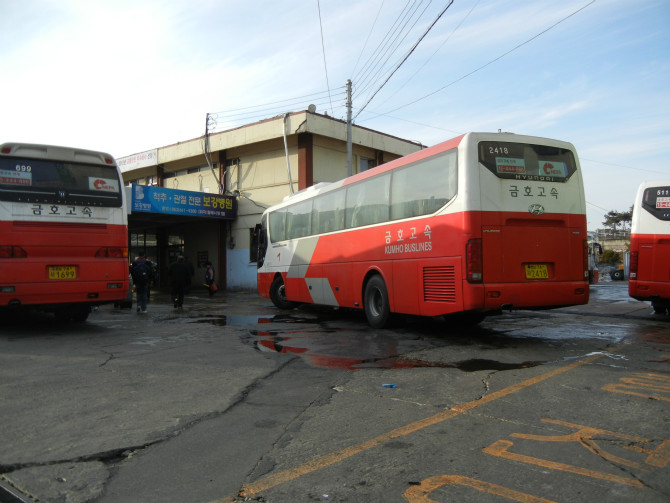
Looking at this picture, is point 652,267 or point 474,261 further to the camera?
point 652,267

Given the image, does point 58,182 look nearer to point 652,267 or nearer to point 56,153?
point 56,153

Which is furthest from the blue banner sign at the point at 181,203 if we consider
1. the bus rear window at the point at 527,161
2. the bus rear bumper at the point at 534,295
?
the bus rear bumper at the point at 534,295

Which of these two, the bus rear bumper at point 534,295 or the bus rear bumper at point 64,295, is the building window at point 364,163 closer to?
the bus rear bumper at point 64,295

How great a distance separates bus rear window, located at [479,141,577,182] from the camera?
25.5ft

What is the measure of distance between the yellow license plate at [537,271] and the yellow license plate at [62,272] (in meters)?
7.92

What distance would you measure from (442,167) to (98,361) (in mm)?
5785

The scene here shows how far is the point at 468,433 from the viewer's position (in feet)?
12.6

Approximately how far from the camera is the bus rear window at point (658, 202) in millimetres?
10873

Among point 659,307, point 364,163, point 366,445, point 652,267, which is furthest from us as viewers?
point 364,163

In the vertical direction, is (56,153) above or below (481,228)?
above

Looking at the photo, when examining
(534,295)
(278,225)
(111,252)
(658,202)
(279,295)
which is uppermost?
(658,202)

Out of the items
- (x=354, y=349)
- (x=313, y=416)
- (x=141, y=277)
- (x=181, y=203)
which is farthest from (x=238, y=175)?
(x=313, y=416)

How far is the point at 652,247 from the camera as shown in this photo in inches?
426

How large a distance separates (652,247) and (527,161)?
486 centimetres
